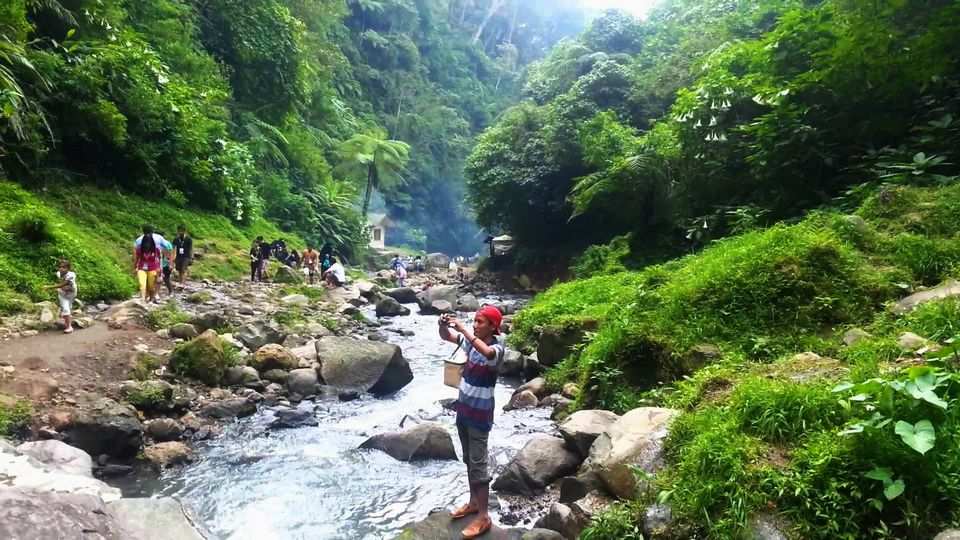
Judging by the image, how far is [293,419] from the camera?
8.43 m

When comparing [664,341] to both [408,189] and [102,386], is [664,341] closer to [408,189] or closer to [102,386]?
[102,386]

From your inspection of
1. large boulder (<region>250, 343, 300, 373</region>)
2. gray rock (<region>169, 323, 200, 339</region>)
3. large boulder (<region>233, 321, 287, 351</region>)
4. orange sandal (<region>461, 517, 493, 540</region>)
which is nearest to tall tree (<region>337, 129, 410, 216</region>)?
large boulder (<region>233, 321, 287, 351</region>)

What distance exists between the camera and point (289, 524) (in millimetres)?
5609

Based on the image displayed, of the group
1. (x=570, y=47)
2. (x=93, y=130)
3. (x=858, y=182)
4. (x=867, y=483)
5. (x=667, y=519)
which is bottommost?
(x=667, y=519)

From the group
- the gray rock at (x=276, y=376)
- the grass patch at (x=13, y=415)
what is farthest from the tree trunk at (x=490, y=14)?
the grass patch at (x=13, y=415)

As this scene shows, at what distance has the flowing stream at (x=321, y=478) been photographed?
5.64 metres

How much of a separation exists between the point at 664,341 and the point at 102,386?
736 centimetres

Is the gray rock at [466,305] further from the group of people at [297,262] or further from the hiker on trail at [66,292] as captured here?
the hiker on trail at [66,292]

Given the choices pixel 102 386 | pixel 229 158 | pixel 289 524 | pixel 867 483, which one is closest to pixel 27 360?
pixel 102 386

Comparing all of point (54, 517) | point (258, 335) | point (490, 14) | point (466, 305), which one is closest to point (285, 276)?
point (466, 305)

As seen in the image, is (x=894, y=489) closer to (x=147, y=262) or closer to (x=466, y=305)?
(x=147, y=262)

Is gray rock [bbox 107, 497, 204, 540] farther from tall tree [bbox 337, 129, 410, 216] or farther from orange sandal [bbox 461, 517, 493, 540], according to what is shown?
tall tree [bbox 337, 129, 410, 216]

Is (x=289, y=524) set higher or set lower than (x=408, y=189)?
lower

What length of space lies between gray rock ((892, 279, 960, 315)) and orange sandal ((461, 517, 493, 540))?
4257 mm
